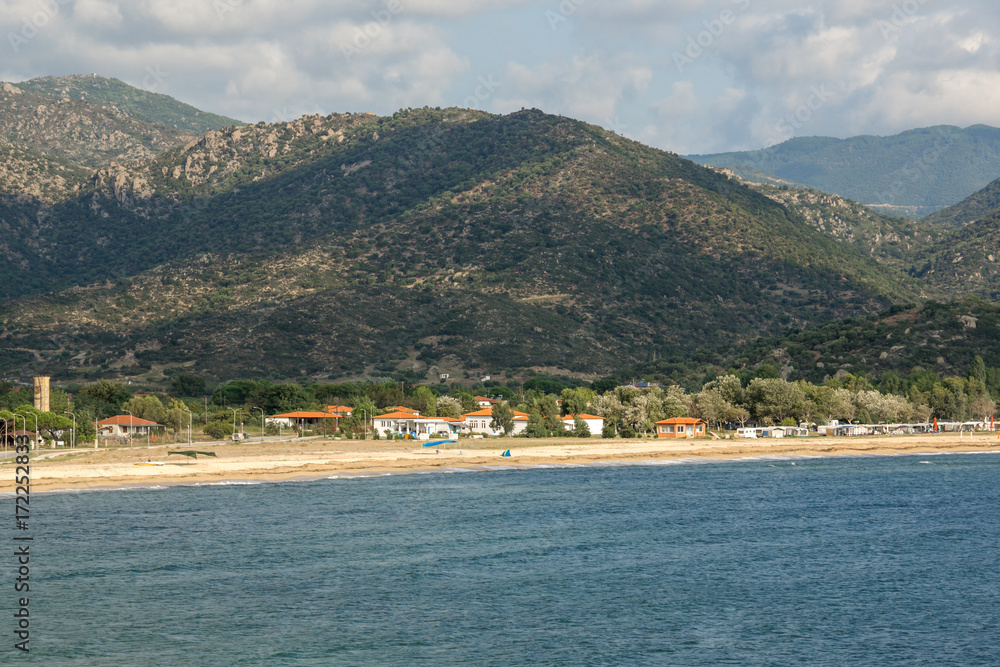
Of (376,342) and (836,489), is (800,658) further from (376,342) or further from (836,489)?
(376,342)

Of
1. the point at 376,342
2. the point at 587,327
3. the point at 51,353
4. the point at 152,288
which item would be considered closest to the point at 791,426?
the point at 587,327

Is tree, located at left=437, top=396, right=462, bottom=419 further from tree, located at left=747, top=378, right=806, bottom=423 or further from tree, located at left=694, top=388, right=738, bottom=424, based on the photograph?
tree, located at left=747, top=378, right=806, bottom=423

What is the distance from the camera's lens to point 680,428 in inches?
4267

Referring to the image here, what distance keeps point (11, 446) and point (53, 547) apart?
169 feet

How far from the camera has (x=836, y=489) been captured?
221 ft

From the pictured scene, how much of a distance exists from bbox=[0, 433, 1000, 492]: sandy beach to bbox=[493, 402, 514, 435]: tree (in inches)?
130

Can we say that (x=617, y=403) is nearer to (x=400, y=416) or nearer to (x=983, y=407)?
(x=400, y=416)

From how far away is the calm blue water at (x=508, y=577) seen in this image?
2755 cm

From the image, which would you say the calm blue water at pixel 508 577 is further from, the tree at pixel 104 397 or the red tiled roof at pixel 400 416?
the tree at pixel 104 397

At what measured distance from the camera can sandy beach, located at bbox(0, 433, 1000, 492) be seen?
64688 millimetres

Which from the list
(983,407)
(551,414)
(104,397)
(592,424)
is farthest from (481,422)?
(983,407)

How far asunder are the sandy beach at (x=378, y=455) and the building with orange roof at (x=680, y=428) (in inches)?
227

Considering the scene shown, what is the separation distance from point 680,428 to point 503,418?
20.2m

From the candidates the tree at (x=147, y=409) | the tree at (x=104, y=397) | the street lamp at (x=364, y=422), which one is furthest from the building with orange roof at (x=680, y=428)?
the tree at (x=104, y=397)
